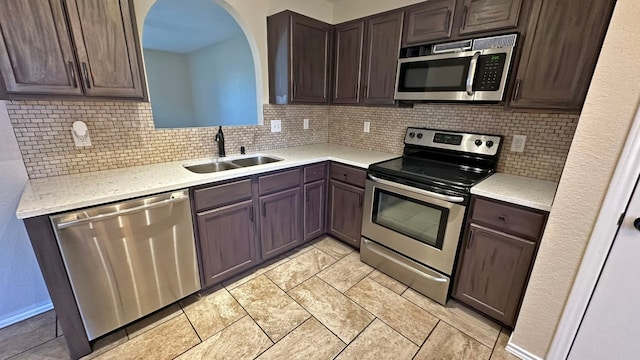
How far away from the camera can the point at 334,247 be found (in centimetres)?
265

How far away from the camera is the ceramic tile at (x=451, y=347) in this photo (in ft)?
5.03

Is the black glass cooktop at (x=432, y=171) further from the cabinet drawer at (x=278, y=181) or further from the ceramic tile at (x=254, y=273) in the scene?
the ceramic tile at (x=254, y=273)

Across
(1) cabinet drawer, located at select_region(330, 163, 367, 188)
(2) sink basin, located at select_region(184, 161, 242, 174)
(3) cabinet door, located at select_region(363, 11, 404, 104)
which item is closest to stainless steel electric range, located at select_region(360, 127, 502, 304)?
(1) cabinet drawer, located at select_region(330, 163, 367, 188)

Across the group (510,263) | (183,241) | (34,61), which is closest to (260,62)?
(34,61)

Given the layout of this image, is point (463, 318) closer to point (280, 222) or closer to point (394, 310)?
point (394, 310)

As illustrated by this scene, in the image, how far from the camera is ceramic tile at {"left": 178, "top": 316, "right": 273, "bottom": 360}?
1508mm

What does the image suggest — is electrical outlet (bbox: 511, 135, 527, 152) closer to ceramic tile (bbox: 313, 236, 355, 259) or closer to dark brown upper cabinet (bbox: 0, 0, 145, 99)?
ceramic tile (bbox: 313, 236, 355, 259)

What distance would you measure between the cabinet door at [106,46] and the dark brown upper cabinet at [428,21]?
6.32 ft

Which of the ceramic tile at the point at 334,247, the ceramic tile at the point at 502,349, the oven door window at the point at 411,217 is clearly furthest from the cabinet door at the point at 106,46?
the ceramic tile at the point at 502,349

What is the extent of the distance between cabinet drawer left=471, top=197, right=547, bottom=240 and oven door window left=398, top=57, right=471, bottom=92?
827 millimetres

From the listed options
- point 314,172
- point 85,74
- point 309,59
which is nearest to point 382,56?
point 309,59

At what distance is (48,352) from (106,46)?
5.89 ft

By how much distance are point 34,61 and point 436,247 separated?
2.58 metres

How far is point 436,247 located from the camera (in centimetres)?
187
